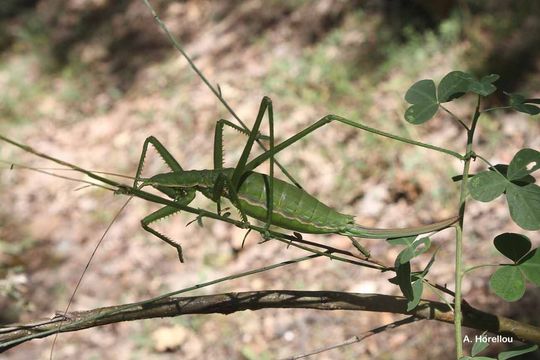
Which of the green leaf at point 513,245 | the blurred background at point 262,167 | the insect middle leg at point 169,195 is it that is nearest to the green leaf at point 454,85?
the green leaf at point 513,245

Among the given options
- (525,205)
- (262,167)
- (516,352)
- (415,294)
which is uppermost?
(262,167)

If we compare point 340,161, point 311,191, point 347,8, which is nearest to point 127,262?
point 311,191

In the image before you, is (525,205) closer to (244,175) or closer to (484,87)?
(484,87)

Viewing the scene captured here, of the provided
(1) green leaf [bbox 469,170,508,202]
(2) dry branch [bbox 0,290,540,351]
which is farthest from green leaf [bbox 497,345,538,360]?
(1) green leaf [bbox 469,170,508,202]

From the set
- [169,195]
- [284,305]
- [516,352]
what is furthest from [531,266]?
[169,195]

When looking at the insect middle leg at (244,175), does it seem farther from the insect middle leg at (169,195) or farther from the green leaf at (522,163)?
the green leaf at (522,163)
